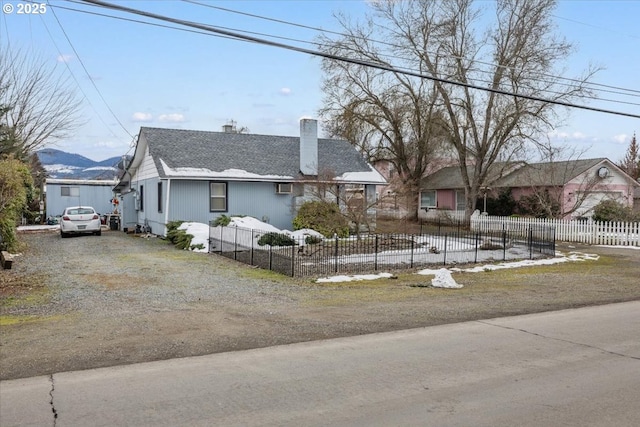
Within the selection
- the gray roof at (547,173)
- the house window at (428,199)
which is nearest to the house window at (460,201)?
the house window at (428,199)

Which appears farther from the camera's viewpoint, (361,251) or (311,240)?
(311,240)

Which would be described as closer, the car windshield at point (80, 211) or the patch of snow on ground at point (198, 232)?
the patch of snow on ground at point (198, 232)

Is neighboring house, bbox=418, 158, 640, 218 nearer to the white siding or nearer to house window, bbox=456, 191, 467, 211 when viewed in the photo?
house window, bbox=456, 191, 467, 211

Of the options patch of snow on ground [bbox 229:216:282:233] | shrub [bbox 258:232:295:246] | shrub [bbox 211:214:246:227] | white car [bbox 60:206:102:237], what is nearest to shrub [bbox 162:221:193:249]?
shrub [bbox 211:214:246:227]

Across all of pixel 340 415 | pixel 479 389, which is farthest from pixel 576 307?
pixel 340 415

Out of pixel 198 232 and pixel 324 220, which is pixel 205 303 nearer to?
pixel 198 232

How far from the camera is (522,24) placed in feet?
101

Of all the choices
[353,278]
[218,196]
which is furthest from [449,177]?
[353,278]

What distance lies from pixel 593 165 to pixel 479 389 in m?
33.0

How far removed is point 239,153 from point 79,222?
792cm

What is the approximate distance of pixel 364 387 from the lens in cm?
526

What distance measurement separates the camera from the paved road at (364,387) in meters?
4.48

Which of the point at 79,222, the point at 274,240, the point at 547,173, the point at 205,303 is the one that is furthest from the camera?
the point at 547,173

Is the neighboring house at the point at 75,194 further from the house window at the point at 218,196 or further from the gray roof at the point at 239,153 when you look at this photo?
the house window at the point at 218,196
